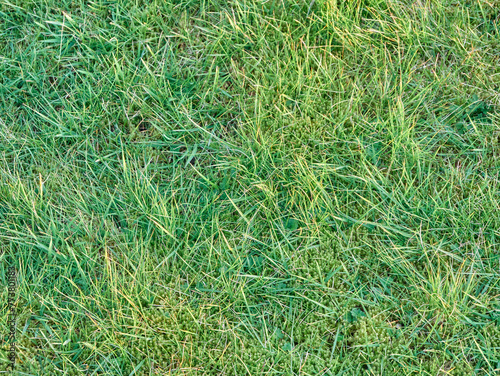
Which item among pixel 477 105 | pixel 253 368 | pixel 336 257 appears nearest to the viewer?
pixel 253 368

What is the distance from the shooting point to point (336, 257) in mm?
2418

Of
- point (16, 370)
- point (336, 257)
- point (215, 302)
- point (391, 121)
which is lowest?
point (16, 370)

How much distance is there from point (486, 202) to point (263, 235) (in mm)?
1091

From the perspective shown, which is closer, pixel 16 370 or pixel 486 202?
pixel 16 370

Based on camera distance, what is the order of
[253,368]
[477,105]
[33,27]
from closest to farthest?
[253,368] → [477,105] → [33,27]

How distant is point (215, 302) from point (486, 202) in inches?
54.7

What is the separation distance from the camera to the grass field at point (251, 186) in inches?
89.6

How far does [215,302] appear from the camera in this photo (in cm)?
235

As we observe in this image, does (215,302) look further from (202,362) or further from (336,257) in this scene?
(336,257)

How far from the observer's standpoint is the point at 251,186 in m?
2.55

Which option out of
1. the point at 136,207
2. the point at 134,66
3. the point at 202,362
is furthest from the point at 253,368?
the point at 134,66

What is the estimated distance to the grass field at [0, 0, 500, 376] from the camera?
2275 millimetres

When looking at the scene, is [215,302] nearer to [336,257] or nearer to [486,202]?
[336,257]

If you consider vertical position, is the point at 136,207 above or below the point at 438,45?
below
